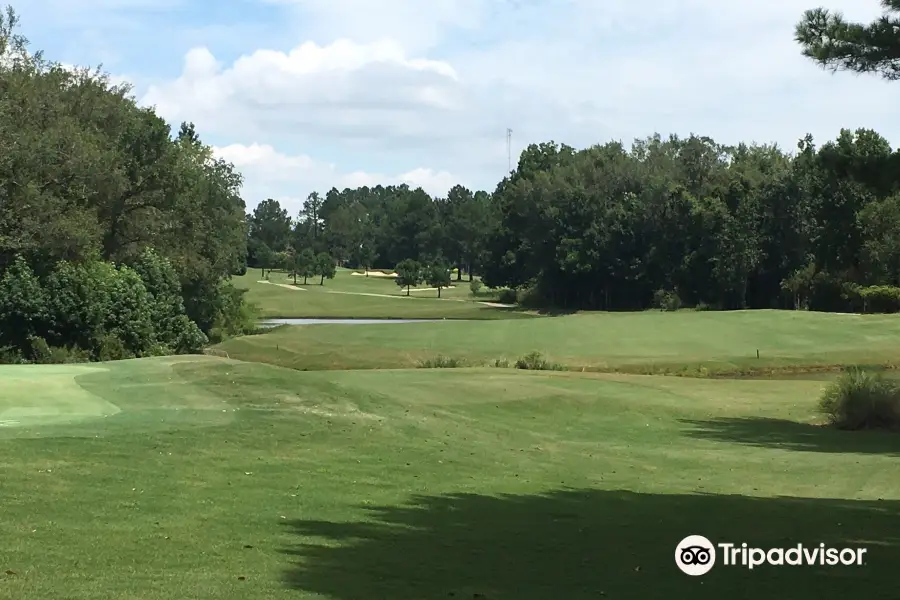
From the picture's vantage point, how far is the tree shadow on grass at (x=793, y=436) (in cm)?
2222

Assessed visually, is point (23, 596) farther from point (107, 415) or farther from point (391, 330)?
point (391, 330)

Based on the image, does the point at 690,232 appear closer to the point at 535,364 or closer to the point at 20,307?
the point at 535,364

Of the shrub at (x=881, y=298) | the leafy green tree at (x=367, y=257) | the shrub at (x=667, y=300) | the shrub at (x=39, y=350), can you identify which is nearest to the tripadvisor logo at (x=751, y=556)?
the shrub at (x=39, y=350)

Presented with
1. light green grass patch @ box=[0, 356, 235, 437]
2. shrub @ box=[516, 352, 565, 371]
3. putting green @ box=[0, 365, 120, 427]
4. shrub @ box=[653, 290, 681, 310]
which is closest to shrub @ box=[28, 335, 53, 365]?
light green grass patch @ box=[0, 356, 235, 437]

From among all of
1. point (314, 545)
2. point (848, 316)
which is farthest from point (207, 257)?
point (314, 545)

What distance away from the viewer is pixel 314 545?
397 inches

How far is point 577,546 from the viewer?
35.2 ft

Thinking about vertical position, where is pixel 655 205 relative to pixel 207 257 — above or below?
above

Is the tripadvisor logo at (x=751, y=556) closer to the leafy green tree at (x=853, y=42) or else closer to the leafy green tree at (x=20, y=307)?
the leafy green tree at (x=853, y=42)

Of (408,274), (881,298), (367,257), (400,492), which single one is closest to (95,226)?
(400,492)

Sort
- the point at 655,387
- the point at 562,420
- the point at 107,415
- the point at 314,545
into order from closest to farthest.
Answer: the point at 314,545 → the point at 107,415 → the point at 562,420 → the point at 655,387

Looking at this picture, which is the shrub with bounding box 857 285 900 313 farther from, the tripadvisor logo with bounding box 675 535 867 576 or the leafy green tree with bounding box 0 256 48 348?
the tripadvisor logo with bounding box 675 535 867 576

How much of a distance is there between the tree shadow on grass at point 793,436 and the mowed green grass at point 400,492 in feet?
0.40

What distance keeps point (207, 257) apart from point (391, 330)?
16248 mm
